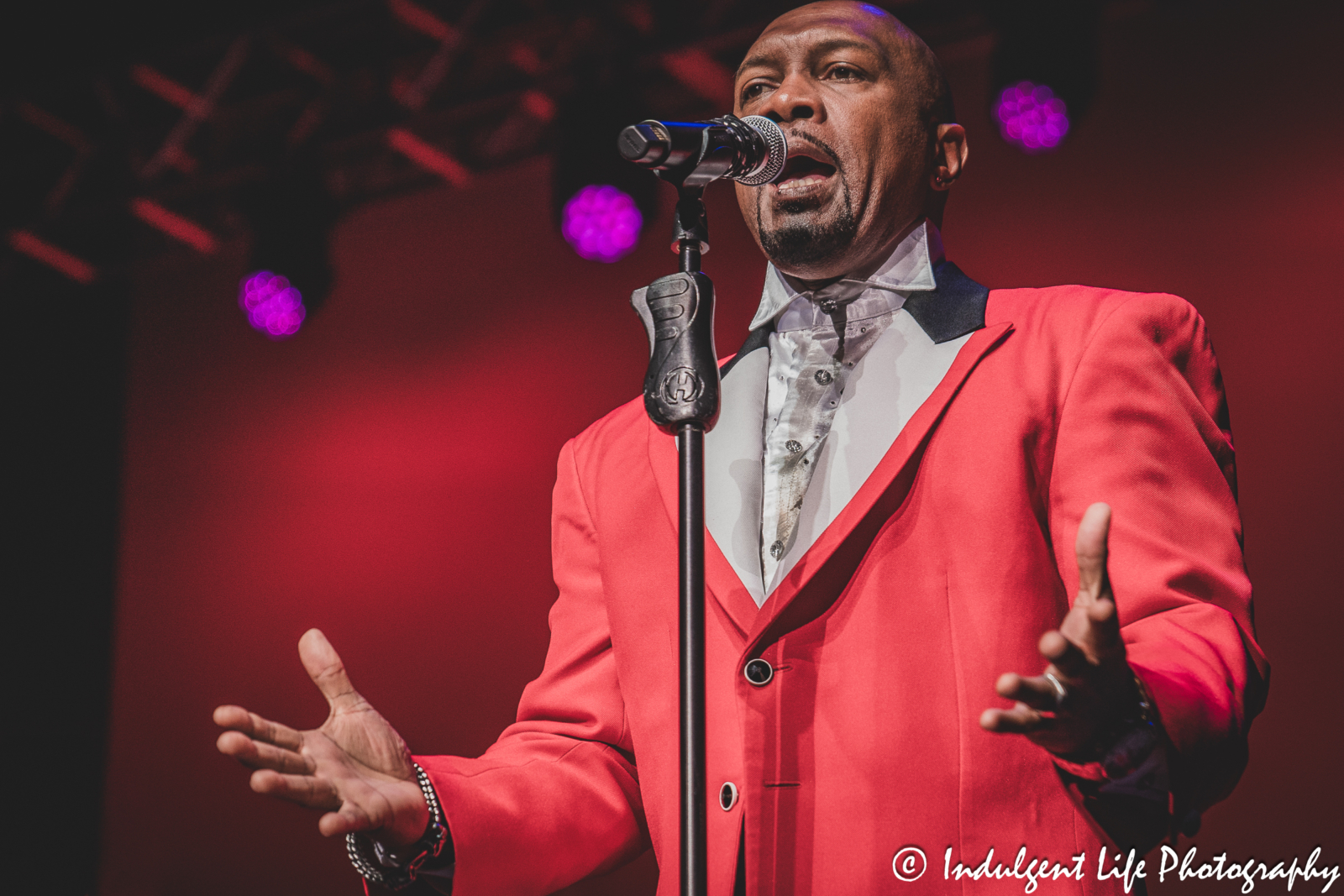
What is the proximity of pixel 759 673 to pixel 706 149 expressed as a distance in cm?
62

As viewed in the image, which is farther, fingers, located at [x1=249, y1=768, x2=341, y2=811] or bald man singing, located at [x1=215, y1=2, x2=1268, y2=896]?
bald man singing, located at [x1=215, y1=2, x2=1268, y2=896]

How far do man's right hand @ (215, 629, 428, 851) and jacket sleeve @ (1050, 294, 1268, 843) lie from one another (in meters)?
0.80

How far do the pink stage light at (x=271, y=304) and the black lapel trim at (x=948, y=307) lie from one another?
4.51 metres

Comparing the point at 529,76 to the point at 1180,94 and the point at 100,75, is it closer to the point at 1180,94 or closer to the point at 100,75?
the point at 100,75

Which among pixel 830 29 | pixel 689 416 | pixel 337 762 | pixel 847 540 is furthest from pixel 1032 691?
pixel 830 29

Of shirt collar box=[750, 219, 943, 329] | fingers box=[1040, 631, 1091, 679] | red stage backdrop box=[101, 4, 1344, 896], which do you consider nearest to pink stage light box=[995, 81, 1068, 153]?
red stage backdrop box=[101, 4, 1344, 896]

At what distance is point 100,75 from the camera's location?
5266 mm

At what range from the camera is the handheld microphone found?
3.86ft

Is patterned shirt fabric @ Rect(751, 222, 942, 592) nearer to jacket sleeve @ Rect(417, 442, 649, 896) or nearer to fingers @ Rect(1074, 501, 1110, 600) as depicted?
jacket sleeve @ Rect(417, 442, 649, 896)

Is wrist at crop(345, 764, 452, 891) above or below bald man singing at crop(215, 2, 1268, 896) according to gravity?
below

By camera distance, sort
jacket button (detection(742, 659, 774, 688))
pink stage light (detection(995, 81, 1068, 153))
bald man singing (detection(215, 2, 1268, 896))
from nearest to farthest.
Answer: bald man singing (detection(215, 2, 1268, 896)) → jacket button (detection(742, 659, 774, 688)) → pink stage light (detection(995, 81, 1068, 153))

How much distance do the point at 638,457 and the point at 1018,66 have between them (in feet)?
9.12

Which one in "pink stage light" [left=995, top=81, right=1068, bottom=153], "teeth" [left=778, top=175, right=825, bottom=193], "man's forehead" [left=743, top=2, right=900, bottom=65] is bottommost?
"teeth" [left=778, top=175, right=825, bottom=193]

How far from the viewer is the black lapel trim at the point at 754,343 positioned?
1814 millimetres
